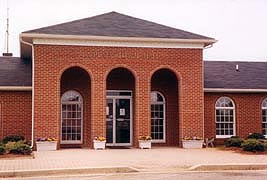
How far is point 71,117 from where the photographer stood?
79.3ft

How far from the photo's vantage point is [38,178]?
13711 millimetres

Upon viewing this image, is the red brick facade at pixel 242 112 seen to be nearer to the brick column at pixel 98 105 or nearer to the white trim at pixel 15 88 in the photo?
the brick column at pixel 98 105

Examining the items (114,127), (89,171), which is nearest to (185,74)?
(114,127)

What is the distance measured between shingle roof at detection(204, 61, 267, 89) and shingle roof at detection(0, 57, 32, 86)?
9.18 m

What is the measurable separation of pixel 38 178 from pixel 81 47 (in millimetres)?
9873

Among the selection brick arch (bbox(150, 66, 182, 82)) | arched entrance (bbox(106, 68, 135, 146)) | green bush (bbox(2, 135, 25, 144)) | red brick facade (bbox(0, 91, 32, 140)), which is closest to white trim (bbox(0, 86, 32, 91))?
red brick facade (bbox(0, 91, 32, 140))

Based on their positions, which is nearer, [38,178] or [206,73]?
[38,178]

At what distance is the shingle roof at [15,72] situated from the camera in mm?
24334

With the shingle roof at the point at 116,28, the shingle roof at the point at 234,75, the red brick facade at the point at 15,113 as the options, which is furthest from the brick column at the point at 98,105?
the shingle roof at the point at 234,75

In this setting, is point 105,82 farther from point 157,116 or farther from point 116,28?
point 157,116

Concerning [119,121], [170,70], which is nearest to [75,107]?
[119,121]

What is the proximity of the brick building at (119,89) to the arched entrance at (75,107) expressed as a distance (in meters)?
0.05

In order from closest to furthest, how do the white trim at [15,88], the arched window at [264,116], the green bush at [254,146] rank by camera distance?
the green bush at [254,146] → the white trim at [15,88] → the arched window at [264,116]

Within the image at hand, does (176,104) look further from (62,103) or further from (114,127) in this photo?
(62,103)
